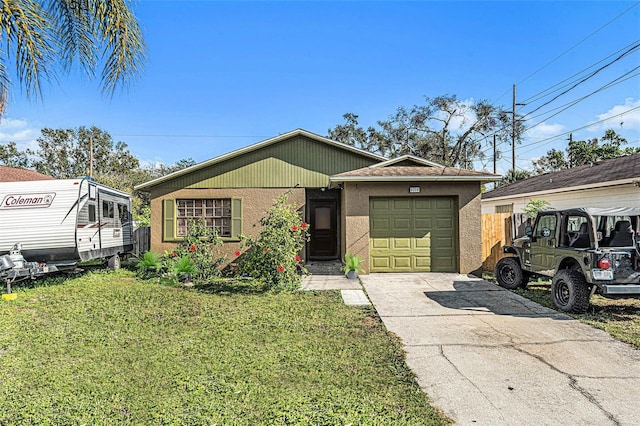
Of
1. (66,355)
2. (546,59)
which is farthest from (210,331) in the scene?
(546,59)

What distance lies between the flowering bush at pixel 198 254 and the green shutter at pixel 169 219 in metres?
0.78

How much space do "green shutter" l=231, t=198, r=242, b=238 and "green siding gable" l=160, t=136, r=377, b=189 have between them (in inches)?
20.7

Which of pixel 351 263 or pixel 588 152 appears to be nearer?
pixel 351 263

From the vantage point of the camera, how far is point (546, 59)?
16625mm

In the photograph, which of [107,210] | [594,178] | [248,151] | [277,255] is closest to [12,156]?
[107,210]

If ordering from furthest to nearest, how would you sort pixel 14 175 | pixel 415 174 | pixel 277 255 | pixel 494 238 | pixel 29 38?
pixel 14 175
pixel 494 238
pixel 415 174
pixel 277 255
pixel 29 38

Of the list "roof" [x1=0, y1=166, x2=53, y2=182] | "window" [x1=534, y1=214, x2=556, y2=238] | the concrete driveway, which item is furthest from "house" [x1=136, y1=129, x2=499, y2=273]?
"roof" [x1=0, y1=166, x2=53, y2=182]

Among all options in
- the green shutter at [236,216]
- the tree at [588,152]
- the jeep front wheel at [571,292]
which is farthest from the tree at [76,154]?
the tree at [588,152]

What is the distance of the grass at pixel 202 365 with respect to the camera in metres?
3.12

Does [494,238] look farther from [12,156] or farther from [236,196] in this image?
[12,156]

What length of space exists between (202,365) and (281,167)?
8.04 m

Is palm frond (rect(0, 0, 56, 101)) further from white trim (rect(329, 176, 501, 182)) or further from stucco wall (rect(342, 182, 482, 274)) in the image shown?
stucco wall (rect(342, 182, 482, 274))

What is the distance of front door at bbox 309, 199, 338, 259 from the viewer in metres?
13.7

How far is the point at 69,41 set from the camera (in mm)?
3502
